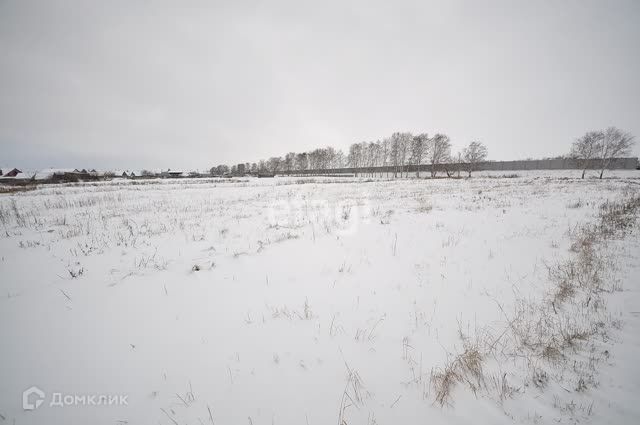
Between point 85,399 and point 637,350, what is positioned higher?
point 637,350

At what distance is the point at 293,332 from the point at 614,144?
72855mm

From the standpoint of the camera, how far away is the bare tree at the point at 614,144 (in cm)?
4328

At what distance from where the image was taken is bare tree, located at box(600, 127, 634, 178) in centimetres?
4328

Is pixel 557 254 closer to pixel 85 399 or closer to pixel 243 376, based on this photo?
pixel 243 376

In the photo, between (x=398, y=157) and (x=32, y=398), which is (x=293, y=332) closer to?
(x=32, y=398)

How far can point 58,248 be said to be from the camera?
5.88 meters

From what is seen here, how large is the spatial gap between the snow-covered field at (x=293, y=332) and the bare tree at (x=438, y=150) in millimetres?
60192

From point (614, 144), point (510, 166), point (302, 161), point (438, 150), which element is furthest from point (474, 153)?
point (302, 161)

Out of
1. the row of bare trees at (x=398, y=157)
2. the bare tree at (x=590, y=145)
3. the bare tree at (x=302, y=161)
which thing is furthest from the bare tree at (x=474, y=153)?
the bare tree at (x=302, y=161)

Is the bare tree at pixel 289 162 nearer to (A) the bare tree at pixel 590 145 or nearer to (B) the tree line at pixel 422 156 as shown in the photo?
(B) the tree line at pixel 422 156

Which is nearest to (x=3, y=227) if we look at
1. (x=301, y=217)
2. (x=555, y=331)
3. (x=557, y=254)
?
(x=301, y=217)

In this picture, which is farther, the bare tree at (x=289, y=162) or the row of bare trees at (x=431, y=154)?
the bare tree at (x=289, y=162)

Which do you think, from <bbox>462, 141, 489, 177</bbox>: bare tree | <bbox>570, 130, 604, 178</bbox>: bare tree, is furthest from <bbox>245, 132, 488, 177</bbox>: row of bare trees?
<bbox>570, 130, 604, 178</bbox>: bare tree

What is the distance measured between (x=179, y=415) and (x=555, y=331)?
4264mm
